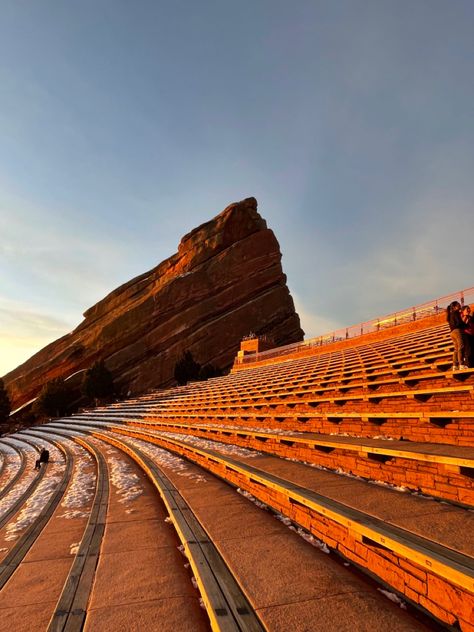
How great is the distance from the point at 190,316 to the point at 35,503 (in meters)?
50.5

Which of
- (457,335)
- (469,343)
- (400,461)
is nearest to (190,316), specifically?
(457,335)

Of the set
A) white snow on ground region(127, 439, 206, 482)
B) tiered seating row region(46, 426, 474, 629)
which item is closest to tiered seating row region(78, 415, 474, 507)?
tiered seating row region(46, 426, 474, 629)

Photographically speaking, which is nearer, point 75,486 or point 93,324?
point 75,486

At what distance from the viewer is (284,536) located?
3.40m

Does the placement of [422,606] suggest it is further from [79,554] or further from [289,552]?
[79,554]

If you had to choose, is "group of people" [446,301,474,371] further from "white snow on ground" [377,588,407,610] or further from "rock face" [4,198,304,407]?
"rock face" [4,198,304,407]

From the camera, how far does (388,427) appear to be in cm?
528

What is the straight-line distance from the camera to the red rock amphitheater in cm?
222

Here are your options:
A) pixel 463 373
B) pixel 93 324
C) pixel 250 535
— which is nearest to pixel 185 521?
pixel 250 535

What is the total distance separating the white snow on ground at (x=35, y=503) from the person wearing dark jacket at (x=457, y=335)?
7.31m

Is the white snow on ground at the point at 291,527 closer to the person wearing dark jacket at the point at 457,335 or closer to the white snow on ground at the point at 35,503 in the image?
the white snow on ground at the point at 35,503

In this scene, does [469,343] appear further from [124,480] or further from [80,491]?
[80,491]

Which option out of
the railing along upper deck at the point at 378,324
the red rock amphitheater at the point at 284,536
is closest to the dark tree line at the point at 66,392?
the railing along upper deck at the point at 378,324

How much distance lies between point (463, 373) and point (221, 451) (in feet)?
15.5
